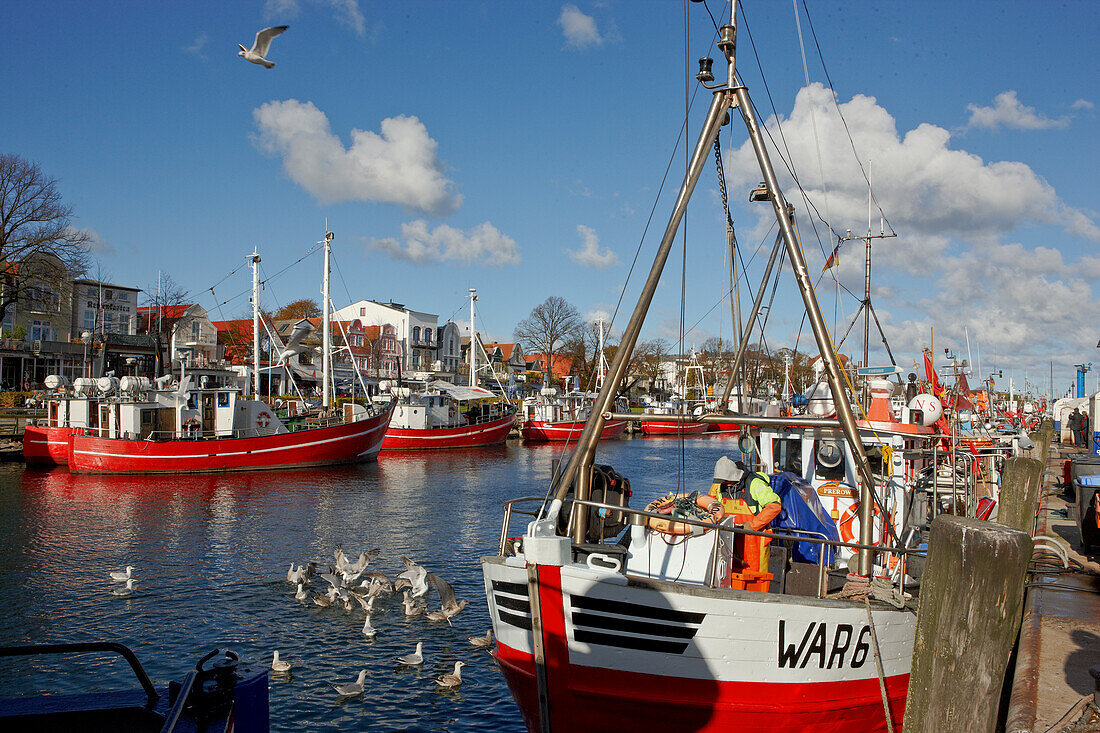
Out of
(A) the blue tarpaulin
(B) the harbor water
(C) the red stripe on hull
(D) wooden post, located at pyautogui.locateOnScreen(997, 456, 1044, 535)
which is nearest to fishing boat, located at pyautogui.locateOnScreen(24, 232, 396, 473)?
(B) the harbor water

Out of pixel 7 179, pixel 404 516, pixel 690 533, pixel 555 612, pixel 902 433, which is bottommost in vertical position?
pixel 404 516

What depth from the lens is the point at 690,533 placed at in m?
8.91

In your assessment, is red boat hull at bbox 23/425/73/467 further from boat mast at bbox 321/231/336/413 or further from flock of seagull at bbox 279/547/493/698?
flock of seagull at bbox 279/547/493/698

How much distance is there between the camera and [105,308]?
7219cm

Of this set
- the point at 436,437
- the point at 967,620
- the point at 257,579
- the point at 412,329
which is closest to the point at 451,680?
the point at 967,620

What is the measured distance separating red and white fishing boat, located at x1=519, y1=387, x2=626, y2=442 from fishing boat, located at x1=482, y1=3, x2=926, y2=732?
48.5 m

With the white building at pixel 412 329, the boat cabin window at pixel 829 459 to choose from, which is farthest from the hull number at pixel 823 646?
the white building at pixel 412 329

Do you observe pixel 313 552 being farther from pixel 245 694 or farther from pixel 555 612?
pixel 245 694

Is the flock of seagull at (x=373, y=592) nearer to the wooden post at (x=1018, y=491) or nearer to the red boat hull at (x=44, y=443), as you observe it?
the wooden post at (x=1018, y=491)

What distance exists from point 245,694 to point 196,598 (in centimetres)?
1185

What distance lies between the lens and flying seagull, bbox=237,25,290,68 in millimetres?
10234

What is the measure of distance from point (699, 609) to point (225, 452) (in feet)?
113

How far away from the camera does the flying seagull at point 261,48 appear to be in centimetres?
1023

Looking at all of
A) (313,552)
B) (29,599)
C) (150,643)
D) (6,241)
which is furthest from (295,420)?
(150,643)
